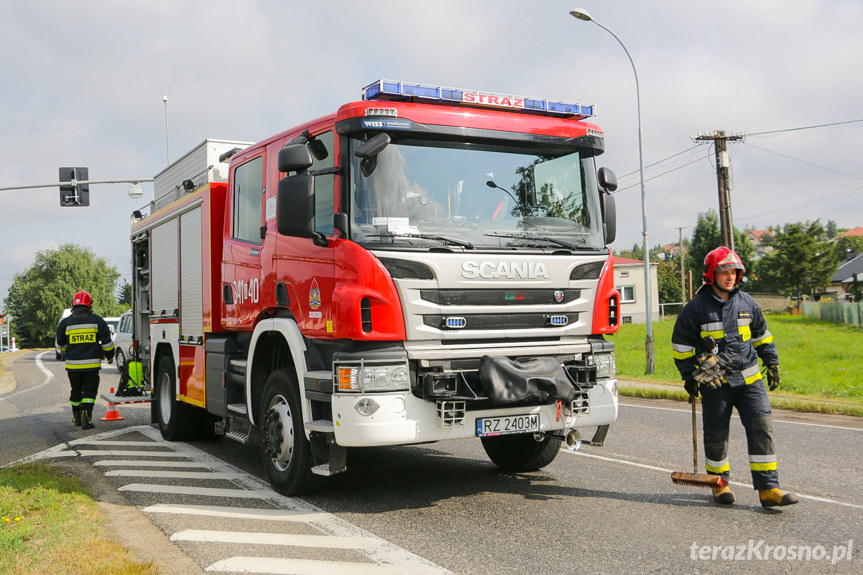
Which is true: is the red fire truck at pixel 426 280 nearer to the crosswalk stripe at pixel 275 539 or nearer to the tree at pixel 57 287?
the crosswalk stripe at pixel 275 539

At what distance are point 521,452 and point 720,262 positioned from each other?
8.47 ft

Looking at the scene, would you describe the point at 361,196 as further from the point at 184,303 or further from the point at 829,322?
the point at 829,322

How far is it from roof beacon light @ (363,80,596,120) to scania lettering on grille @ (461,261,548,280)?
4.49ft

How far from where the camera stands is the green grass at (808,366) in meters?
14.5

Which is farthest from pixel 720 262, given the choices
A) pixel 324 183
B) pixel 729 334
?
pixel 324 183

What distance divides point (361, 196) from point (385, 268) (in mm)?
592

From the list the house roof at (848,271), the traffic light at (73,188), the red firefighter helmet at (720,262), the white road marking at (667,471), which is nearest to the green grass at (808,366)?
the white road marking at (667,471)

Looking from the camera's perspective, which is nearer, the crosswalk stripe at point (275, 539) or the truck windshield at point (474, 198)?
the crosswalk stripe at point (275, 539)

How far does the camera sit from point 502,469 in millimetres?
7375

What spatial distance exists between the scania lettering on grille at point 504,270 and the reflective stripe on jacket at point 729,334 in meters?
1.15

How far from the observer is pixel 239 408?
24.0 ft

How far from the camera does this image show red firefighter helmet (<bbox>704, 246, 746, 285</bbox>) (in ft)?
19.3

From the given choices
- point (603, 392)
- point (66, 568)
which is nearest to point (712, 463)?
point (603, 392)

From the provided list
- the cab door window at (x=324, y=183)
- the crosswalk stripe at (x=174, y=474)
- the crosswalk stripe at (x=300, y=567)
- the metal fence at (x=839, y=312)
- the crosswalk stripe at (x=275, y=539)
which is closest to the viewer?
the crosswalk stripe at (x=300, y=567)
